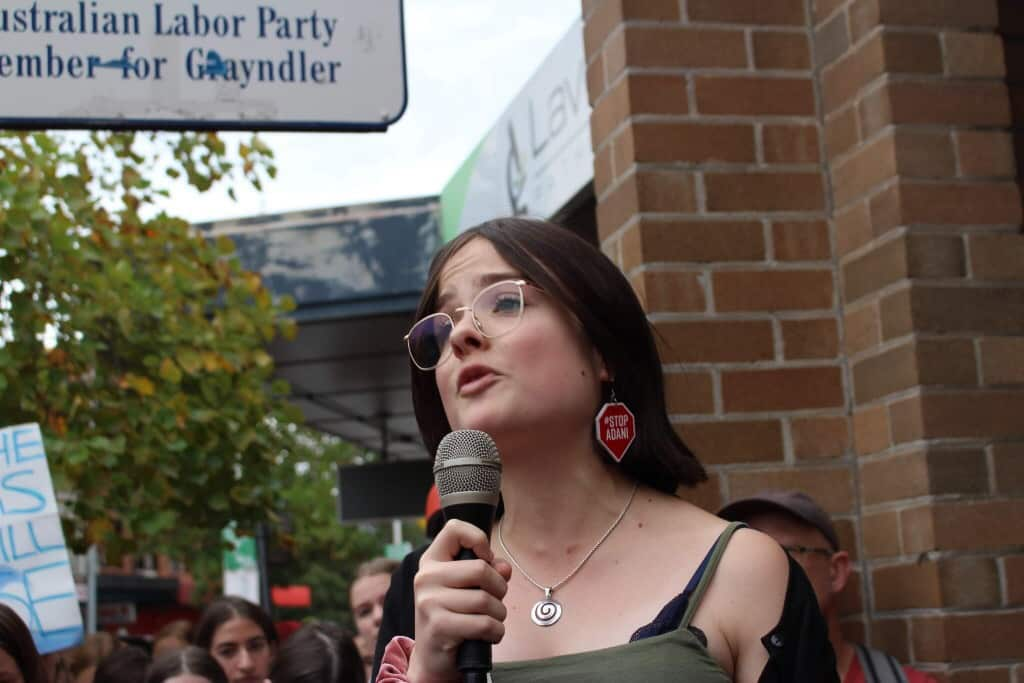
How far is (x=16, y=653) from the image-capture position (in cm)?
414

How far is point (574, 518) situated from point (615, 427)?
19cm

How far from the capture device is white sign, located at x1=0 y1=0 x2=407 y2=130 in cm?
373

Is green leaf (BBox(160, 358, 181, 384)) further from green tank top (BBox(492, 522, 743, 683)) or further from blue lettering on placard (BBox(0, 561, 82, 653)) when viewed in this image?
green tank top (BBox(492, 522, 743, 683))

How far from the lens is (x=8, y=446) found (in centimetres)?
511

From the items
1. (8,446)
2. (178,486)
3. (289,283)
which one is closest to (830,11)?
(8,446)

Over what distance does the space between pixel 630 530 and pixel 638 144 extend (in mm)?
1646

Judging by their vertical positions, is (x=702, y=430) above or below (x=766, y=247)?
below

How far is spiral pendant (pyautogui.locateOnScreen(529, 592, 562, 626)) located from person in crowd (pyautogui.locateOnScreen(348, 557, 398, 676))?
5.10m

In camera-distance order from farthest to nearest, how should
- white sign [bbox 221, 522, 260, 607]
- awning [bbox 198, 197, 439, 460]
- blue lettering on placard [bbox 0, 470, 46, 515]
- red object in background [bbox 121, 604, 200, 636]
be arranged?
1. red object in background [bbox 121, 604, 200, 636]
2. white sign [bbox 221, 522, 260, 607]
3. awning [bbox 198, 197, 439, 460]
4. blue lettering on placard [bbox 0, 470, 46, 515]

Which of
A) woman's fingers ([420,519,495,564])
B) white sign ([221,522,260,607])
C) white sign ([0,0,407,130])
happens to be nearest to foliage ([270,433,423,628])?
white sign ([221,522,260,607])

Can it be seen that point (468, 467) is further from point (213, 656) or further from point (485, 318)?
point (213, 656)

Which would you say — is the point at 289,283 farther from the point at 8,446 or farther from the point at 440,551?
the point at 440,551

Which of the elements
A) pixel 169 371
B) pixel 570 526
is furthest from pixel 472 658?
pixel 169 371

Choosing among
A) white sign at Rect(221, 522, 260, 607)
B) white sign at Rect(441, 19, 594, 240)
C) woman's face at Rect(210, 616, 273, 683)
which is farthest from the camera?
white sign at Rect(221, 522, 260, 607)
